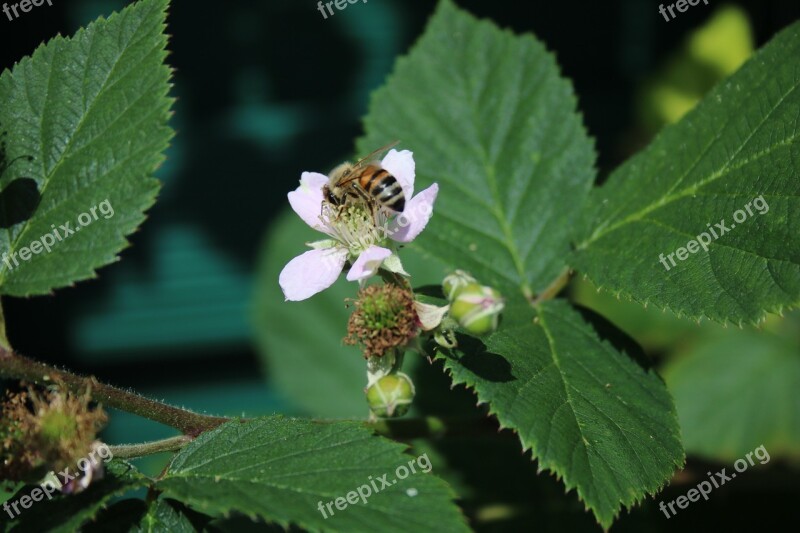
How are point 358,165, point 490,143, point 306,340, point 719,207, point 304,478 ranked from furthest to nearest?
point 306,340
point 490,143
point 358,165
point 719,207
point 304,478

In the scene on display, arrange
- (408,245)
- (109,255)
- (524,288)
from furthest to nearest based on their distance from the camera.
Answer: (524,288) → (408,245) → (109,255)

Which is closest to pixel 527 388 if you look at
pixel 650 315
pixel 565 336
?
Result: pixel 565 336

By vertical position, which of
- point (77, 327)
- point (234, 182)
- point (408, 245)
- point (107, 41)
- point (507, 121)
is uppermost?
point (107, 41)

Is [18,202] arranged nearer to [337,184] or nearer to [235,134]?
[337,184]

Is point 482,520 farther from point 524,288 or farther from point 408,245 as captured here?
point 408,245

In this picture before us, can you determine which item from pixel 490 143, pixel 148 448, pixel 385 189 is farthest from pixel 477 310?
pixel 490 143

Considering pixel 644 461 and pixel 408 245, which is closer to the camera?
pixel 644 461

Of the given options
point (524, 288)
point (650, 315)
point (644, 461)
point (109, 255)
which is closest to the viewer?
point (644, 461)
